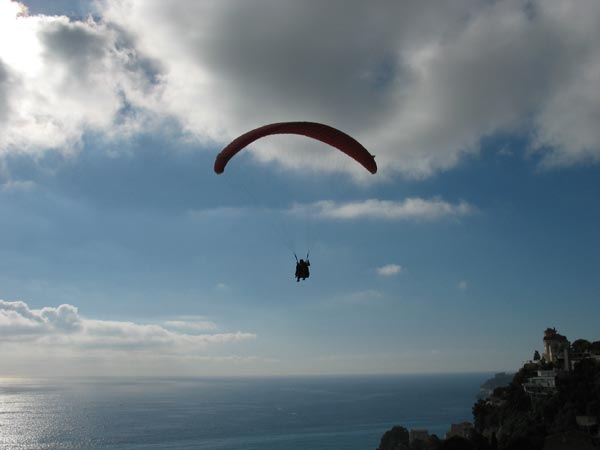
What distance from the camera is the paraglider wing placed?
16.6m

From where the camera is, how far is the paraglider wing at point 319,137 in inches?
653

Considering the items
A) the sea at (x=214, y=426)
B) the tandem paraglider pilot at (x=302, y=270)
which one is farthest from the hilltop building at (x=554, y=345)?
the tandem paraglider pilot at (x=302, y=270)

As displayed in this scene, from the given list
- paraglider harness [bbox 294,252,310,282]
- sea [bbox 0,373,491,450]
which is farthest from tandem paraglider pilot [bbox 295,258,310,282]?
sea [bbox 0,373,491,450]

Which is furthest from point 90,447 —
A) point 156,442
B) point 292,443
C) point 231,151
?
point 231,151

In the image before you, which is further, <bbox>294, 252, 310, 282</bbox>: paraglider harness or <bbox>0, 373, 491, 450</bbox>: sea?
<bbox>0, 373, 491, 450</bbox>: sea

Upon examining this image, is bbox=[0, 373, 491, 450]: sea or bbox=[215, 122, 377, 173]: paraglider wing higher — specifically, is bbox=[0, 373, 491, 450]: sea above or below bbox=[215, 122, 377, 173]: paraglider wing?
below

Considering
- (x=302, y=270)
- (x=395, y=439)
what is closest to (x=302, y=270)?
(x=302, y=270)

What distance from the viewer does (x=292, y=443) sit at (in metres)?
89.1

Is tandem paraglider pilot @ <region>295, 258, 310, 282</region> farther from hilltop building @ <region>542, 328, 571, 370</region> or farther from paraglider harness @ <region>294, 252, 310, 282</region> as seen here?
hilltop building @ <region>542, 328, 571, 370</region>

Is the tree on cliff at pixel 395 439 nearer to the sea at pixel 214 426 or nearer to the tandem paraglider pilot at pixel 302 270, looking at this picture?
the sea at pixel 214 426

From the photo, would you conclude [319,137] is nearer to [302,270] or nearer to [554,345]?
[302,270]

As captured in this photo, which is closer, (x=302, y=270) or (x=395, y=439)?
(x=302, y=270)

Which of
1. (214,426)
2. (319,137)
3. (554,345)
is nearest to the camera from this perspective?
(319,137)

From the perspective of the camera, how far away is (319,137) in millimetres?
16906
